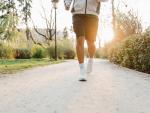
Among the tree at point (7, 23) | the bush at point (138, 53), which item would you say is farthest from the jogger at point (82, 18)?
the tree at point (7, 23)

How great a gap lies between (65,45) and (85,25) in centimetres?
2962

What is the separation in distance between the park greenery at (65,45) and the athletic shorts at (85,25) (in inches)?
161

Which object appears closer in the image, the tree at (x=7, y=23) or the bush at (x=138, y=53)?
the bush at (x=138, y=53)

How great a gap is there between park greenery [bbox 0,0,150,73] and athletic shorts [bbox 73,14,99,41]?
13.4ft

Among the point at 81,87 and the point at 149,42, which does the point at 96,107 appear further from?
the point at 149,42

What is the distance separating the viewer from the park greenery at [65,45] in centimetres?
1190

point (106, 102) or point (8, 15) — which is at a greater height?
point (8, 15)

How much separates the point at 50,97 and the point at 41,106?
0.56m

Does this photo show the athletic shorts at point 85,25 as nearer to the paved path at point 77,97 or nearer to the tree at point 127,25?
the paved path at point 77,97

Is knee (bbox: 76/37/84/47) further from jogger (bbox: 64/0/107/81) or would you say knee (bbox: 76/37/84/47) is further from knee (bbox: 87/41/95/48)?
knee (bbox: 87/41/95/48)

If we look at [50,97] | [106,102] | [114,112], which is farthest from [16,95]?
[114,112]

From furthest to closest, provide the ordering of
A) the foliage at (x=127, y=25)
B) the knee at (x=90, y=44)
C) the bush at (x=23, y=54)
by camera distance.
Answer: the bush at (x=23, y=54) < the foliage at (x=127, y=25) < the knee at (x=90, y=44)

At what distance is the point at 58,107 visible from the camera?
4.41 m

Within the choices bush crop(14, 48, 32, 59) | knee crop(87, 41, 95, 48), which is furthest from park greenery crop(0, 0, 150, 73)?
knee crop(87, 41, 95, 48)
